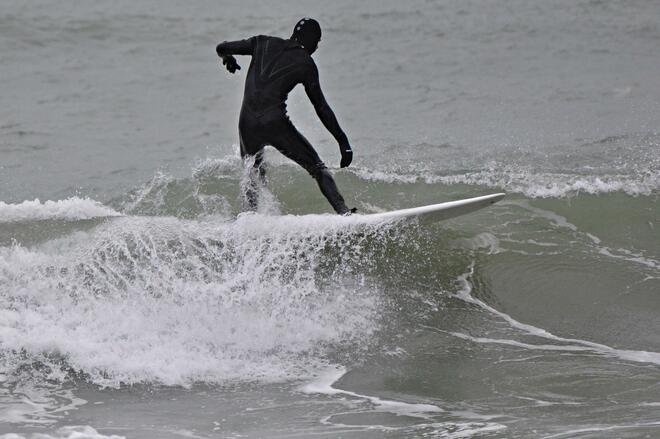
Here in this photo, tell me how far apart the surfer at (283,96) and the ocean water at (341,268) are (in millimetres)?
436

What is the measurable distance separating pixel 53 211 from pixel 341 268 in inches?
111

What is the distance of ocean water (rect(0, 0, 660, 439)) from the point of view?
5.60m

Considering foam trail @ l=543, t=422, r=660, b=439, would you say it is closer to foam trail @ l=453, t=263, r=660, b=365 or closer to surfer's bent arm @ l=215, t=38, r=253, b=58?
foam trail @ l=453, t=263, r=660, b=365

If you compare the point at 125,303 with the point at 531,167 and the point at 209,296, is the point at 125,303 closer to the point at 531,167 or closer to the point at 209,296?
the point at 209,296

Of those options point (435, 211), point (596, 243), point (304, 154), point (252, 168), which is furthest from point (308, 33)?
point (596, 243)

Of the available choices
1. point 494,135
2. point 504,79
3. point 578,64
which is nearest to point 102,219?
point 494,135

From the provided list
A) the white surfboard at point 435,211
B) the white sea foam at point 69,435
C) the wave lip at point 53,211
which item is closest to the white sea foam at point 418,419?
the white sea foam at point 69,435

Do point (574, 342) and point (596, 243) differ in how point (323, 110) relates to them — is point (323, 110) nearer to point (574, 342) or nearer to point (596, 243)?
point (574, 342)

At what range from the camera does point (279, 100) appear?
7.17 metres

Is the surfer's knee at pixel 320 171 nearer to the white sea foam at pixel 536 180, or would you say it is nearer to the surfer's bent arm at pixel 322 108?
the surfer's bent arm at pixel 322 108

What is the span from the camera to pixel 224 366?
609 centimetres

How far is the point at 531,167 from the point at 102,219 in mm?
4331

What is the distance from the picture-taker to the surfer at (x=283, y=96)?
700 cm

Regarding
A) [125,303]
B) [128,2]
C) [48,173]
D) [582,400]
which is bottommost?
[582,400]
